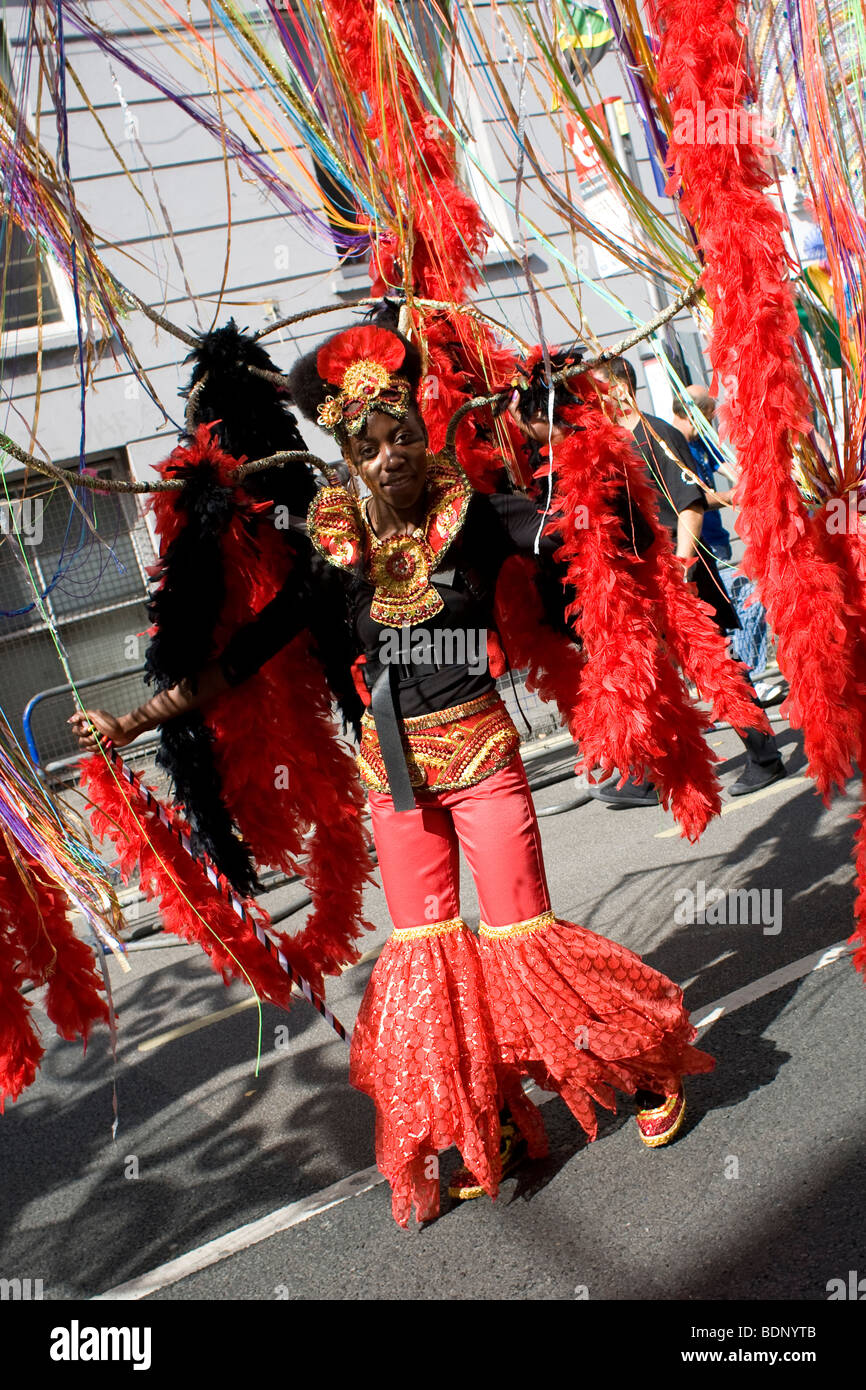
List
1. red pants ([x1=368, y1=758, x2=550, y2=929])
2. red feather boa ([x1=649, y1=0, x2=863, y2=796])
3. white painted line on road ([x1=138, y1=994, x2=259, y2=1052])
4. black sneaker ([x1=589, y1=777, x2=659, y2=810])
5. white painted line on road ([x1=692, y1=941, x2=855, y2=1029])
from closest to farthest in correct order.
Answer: red feather boa ([x1=649, y1=0, x2=863, y2=796]) < red pants ([x1=368, y1=758, x2=550, y2=929]) < white painted line on road ([x1=692, y1=941, x2=855, y2=1029]) < white painted line on road ([x1=138, y1=994, x2=259, y2=1052]) < black sneaker ([x1=589, y1=777, x2=659, y2=810])

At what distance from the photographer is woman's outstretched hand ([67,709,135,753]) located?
3037 mm

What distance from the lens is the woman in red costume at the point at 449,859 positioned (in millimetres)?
2736

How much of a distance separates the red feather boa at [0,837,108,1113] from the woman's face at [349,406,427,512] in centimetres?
128

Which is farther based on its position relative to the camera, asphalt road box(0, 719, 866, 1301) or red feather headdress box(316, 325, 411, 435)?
red feather headdress box(316, 325, 411, 435)

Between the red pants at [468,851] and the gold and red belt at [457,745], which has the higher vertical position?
the gold and red belt at [457,745]

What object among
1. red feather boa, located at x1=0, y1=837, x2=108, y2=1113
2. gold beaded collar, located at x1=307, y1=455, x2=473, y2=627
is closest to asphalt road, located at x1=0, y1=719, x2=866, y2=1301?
red feather boa, located at x1=0, y1=837, x2=108, y2=1113

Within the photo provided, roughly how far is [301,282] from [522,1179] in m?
8.06

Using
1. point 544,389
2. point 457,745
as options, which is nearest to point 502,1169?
point 457,745

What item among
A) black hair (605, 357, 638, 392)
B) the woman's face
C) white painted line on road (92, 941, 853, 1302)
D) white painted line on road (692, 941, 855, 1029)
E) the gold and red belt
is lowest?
white painted line on road (692, 941, 855, 1029)

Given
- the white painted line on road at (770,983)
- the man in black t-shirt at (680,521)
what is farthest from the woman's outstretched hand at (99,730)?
the white painted line on road at (770,983)

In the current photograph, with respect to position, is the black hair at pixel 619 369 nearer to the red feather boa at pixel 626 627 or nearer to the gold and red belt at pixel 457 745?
the red feather boa at pixel 626 627

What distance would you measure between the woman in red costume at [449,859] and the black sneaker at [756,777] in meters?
2.97

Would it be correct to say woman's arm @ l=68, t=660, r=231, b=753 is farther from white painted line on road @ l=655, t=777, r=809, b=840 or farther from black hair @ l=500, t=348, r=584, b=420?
white painted line on road @ l=655, t=777, r=809, b=840

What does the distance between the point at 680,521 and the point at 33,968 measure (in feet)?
9.57
